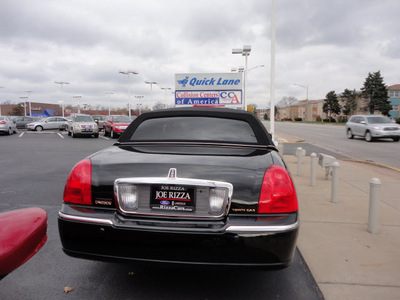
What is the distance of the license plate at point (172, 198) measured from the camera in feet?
7.64

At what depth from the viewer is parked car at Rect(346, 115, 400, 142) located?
18719 mm

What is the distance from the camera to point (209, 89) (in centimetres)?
1573

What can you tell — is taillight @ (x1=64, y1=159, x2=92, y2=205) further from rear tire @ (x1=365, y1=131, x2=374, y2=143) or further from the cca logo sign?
rear tire @ (x1=365, y1=131, x2=374, y2=143)

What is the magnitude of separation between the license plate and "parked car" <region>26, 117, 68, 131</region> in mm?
34396

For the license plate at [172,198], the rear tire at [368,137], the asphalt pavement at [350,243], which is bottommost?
the asphalt pavement at [350,243]

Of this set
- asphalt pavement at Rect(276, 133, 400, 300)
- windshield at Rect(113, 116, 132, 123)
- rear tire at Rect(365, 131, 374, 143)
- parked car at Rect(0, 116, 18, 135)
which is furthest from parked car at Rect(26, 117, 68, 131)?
asphalt pavement at Rect(276, 133, 400, 300)

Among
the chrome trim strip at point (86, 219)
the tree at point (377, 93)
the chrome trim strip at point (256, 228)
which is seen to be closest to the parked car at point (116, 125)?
the chrome trim strip at point (86, 219)

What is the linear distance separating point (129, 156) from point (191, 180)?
65cm

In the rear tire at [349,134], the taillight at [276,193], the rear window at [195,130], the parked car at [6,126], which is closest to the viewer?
the taillight at [276,193]

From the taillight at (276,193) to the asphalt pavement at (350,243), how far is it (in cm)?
98

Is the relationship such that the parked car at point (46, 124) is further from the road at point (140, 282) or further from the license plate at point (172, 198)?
the license plate at point (172, 198)

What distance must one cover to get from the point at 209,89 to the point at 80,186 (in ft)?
44.9

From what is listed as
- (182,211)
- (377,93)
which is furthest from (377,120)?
(377,93)

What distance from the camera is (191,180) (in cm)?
230
